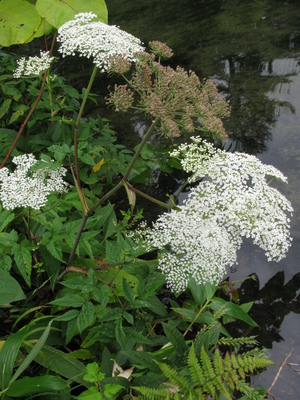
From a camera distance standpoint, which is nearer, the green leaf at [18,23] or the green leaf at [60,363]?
the green leaf at [60,363]

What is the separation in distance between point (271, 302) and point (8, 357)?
5.01ft

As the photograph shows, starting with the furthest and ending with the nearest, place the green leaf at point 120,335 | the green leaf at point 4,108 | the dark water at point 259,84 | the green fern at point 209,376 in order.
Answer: the green leaf at point 4,108
the dark water at point 259,84
the green leaf at point 120,335
the green fern at point 209,376

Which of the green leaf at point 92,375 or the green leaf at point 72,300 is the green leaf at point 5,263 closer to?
the green leaf at point 72,300

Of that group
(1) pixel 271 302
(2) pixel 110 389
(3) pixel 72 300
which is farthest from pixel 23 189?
(1) pixel 271 302

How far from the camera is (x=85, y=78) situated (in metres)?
4.55

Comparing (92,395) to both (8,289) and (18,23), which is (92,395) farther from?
(18,23)

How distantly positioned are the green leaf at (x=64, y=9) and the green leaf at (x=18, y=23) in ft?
0.77

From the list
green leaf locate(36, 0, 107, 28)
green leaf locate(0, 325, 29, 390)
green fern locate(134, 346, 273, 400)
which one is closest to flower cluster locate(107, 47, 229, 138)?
green leaf locate(36, 0, 107, 28)

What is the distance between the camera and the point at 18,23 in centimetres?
221

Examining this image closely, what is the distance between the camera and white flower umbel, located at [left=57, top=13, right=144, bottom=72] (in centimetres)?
167

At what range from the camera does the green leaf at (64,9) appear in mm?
1946

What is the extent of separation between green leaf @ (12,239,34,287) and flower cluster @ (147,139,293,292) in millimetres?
588

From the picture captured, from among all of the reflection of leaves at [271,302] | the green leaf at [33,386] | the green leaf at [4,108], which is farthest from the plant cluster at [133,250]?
the green leaf at [4,108]

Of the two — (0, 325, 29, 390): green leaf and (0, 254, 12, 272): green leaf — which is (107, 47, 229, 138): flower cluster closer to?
(0, 254, 12, 272): green leaf
